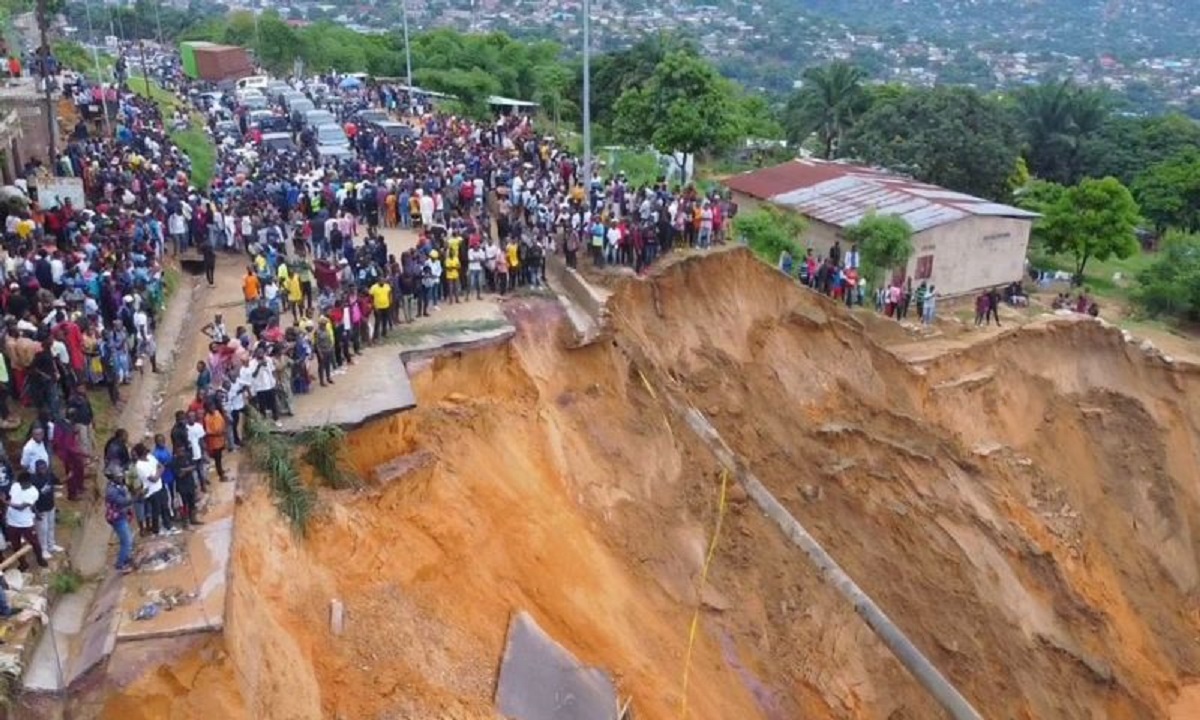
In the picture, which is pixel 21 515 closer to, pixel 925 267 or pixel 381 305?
pixel 381 305

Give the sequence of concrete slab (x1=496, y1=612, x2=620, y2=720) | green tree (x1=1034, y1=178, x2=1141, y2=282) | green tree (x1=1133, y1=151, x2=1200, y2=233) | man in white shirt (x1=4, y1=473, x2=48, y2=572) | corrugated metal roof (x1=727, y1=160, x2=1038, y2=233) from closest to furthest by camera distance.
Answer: man in white shirt (x1=4, y1=473, x2=48, y2=572) → concrete slab (x1=496, y1=612, x2=620, y2=720) → corrugated metal roof (x1=727, y1=160, x2=1038, y2=233) → green tree (x1=1034, y1=178, x2=1141, y2=282) → green tree (x1=1133, y1=151, x2=1200, y2=233)

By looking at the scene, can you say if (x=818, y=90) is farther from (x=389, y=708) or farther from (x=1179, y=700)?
(x=389, y=708)

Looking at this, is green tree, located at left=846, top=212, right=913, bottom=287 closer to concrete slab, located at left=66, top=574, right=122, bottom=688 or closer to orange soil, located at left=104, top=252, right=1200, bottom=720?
orange soil, located at left=104, top=252, right=1200, bottom=720

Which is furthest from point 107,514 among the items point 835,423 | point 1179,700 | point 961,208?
point 961,208

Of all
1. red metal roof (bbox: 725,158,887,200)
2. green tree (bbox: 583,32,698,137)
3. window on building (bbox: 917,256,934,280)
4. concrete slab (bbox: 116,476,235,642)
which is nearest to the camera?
concrete slab (bbox: 116,476,235,642)

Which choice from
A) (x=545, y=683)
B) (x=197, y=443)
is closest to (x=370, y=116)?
(x=197, y=443)

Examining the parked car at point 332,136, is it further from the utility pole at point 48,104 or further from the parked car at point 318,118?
the utility pole at point 48,104

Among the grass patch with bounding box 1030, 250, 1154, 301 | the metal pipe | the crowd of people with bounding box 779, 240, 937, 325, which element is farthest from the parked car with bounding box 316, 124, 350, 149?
the grass patch with bounding box 1030, 250, 1154, 301
